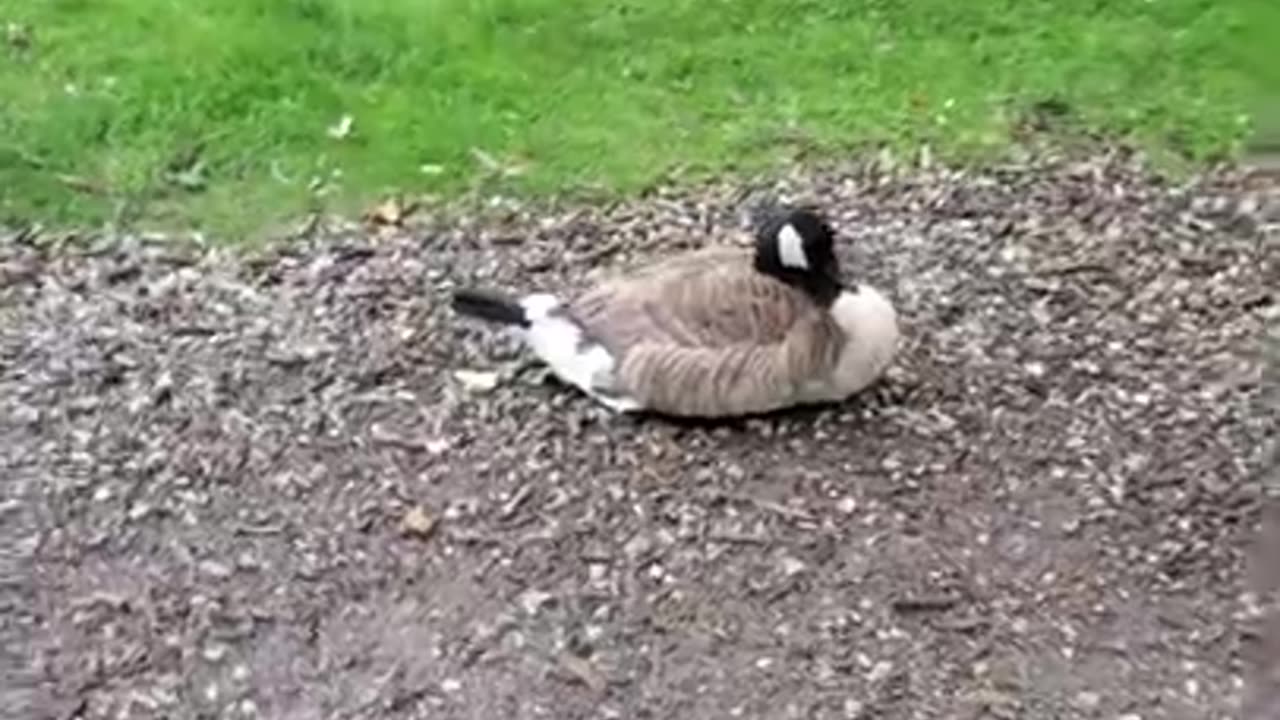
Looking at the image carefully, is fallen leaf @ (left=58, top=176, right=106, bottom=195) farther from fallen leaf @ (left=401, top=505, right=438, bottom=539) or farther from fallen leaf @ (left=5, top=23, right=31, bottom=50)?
fallen leaf @ (left=401, top=505, right=438, bottom=539)

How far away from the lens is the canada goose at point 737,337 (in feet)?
14.5

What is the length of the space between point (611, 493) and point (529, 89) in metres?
2.07

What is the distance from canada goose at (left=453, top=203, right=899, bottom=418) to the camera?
442cm

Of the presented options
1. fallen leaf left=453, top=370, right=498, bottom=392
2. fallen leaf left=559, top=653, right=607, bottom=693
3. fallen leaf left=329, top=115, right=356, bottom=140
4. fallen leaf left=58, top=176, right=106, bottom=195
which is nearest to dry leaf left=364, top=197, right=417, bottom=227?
fallen leaf left=329, top=115, right=356, bottom=140

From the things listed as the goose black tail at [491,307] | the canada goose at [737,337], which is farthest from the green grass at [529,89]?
the canada goose at [737,337]

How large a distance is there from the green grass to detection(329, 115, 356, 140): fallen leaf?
0.07 ft

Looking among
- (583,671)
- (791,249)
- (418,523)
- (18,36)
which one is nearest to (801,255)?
(791,249)

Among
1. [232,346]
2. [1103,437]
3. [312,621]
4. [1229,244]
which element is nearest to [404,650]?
[312,621]

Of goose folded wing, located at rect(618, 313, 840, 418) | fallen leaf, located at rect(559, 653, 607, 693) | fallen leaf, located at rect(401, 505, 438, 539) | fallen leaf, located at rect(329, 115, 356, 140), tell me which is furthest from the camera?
fallen leaf, located at rect(329, 115, 356, 140)

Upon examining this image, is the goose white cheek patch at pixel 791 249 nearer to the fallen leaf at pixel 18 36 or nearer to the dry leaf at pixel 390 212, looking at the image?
the dry leaf at pixel 390 212

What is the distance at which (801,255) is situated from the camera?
448 cm

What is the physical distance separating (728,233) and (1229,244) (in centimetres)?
113

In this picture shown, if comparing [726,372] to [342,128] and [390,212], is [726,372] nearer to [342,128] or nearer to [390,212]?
[390,212]

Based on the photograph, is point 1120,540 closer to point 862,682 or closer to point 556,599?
point 862,682
